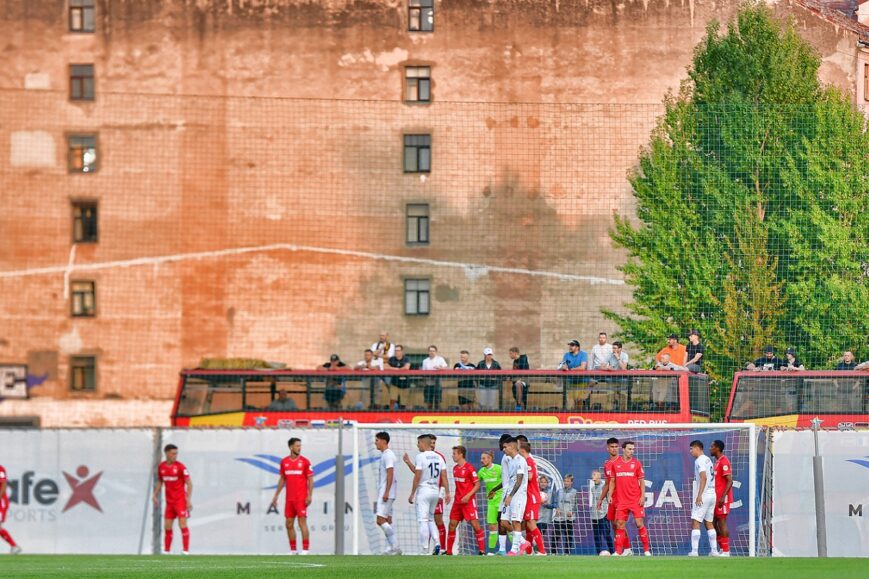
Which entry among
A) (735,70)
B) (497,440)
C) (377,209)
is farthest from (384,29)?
(497,440)

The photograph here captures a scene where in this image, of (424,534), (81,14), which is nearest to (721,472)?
(424,534)

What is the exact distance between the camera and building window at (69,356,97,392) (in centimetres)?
5522

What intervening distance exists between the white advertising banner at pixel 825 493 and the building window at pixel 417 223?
99.9ft

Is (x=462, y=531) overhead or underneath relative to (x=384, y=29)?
underneath

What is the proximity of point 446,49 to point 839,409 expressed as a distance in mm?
26414

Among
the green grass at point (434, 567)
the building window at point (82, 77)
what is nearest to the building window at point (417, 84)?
the building window at point (82, 77)

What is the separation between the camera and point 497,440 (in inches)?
1090

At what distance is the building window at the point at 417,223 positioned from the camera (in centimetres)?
5538

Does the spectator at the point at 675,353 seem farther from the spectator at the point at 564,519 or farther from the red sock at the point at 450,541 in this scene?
the red sock at the point at 450,541

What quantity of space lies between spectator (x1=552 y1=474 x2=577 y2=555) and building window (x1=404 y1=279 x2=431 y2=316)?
2816cm

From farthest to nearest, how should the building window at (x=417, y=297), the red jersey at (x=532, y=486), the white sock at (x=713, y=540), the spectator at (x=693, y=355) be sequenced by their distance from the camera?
1. the building window at (x=417, y=297)
2. the spectator at (x=693, y=355)
3. the white sock at (x=713, y=540)
4. the red jersey at (x=532, y=486)

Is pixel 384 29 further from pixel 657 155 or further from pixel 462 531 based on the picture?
pixel 462 531

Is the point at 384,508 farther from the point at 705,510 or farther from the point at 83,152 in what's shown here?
the point at 83,152

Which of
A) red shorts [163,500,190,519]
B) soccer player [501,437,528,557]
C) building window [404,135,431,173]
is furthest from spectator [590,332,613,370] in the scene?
building window [404,135,431,173]
